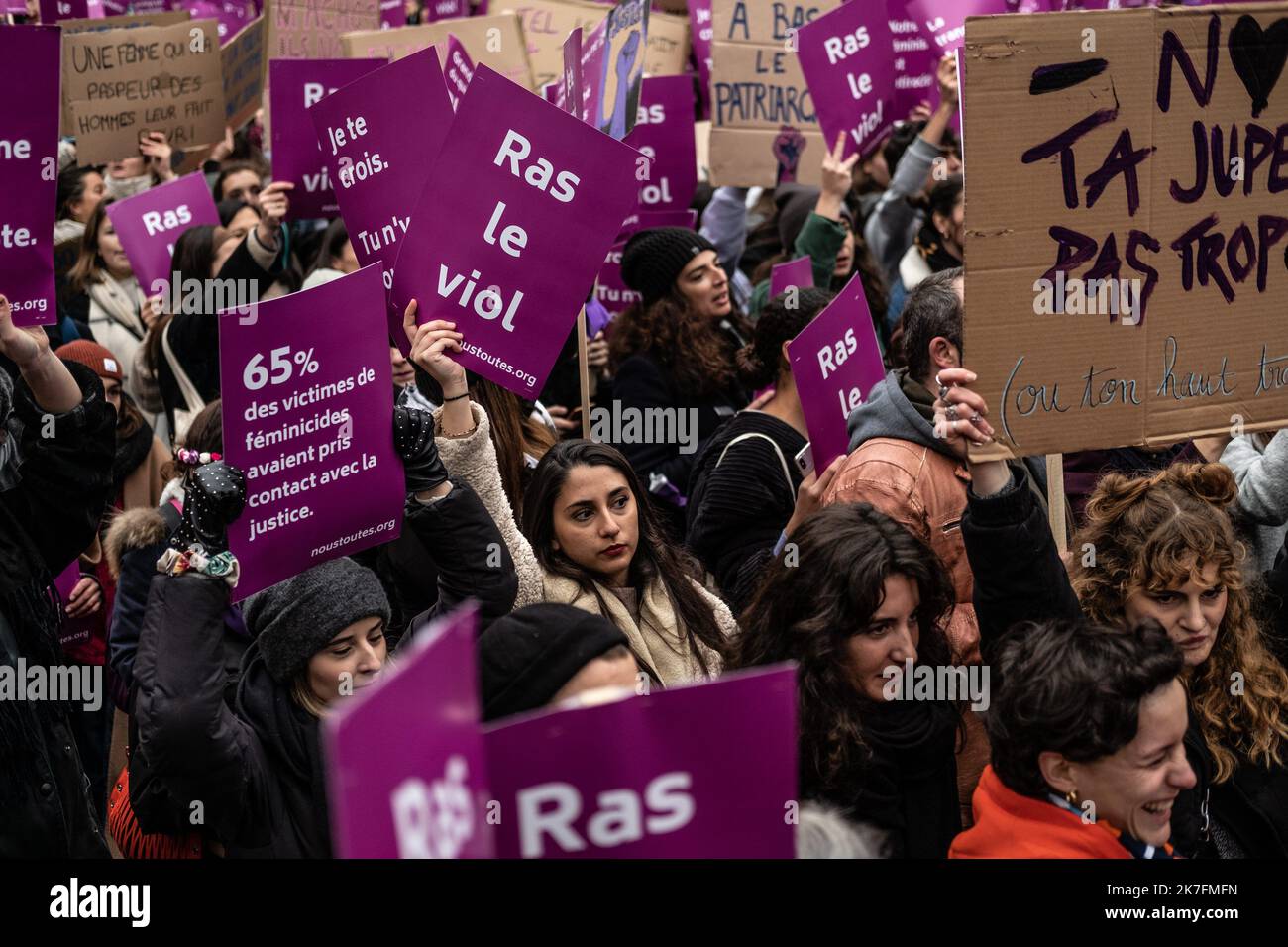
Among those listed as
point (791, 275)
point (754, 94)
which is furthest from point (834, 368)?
point (754, 94)

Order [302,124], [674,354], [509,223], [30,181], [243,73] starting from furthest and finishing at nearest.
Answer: [243,73] < [302,124] < [674,354] < [509,223] < [30,181]

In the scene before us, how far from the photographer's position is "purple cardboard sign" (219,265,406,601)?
3322mm

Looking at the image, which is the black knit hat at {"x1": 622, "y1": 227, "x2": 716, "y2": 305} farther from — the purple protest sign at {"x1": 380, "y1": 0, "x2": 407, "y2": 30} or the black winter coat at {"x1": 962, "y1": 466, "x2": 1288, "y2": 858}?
the purple protest sign at {"x1": 380, "y1": 0, "x2": 407, "y2": 30}

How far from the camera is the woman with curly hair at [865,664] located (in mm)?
3123

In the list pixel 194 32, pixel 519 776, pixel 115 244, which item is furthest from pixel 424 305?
pixel 194 32

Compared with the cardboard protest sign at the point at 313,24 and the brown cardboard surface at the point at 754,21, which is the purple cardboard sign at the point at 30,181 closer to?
the brown cardboard surface at the point at 754,21

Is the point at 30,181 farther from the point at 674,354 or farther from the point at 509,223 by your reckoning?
the point at 674,354

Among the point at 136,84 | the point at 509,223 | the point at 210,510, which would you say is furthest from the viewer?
the point at 136,84

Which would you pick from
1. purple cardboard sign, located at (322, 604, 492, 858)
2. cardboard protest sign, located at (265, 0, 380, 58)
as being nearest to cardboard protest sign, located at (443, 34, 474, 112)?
cardboard protest sign, located at (265, 0, 380, 58)

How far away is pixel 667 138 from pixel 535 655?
557 centimetres

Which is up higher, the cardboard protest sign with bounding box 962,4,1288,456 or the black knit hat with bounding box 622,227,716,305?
the black knit hat with bounding box 622,227,716,305

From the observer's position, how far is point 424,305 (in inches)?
161

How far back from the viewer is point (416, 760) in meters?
1.67

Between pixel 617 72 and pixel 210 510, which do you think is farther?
pixel 617 72
